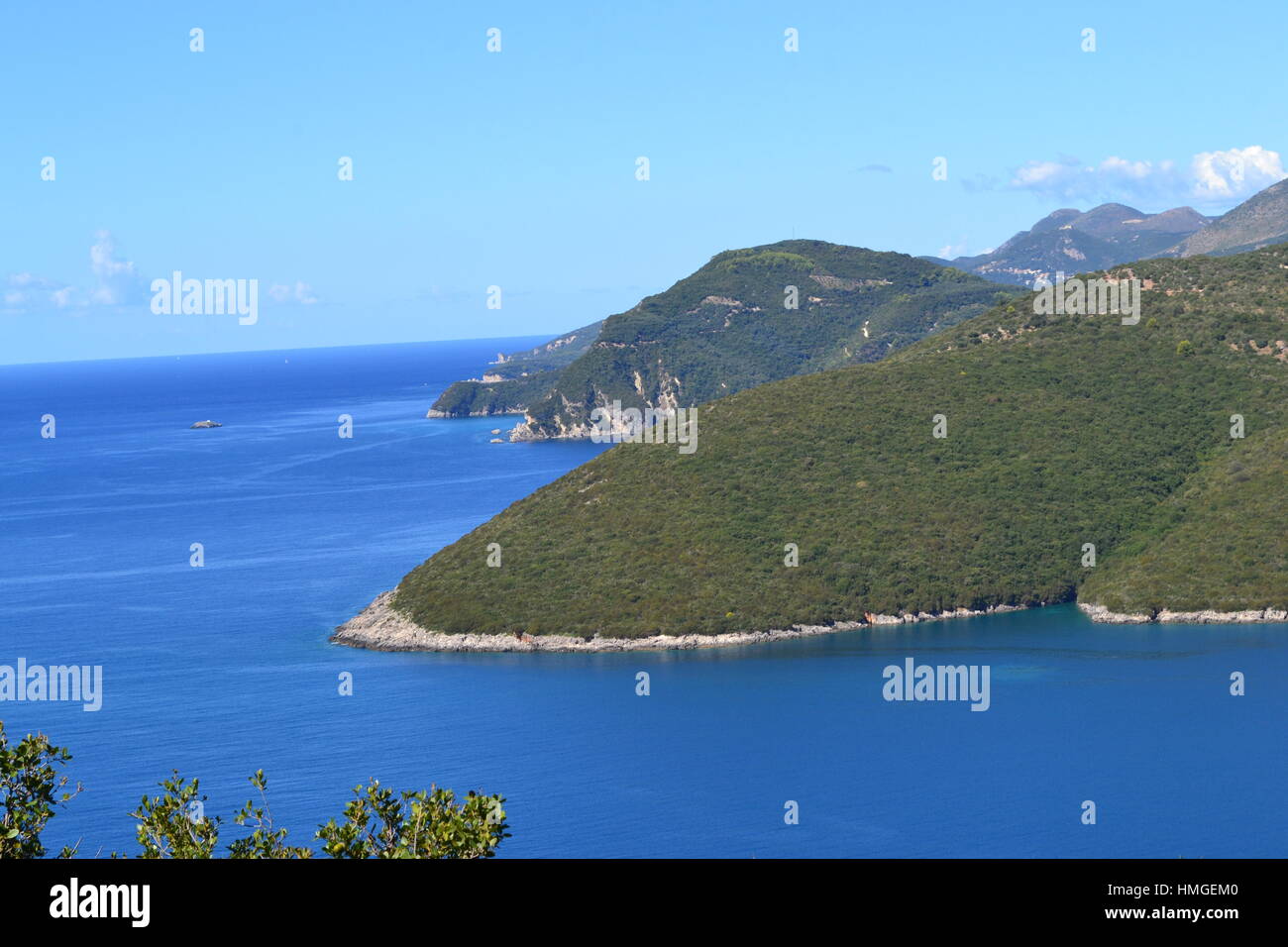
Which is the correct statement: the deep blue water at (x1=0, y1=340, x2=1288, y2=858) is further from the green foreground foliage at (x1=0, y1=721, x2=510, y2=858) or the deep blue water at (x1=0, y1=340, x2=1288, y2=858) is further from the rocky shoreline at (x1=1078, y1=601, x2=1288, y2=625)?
the green foreground foliage at (x1=0, y1=721, x2=510, y2=858)

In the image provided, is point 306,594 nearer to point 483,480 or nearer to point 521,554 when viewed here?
point 521,554

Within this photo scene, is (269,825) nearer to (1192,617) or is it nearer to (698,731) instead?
(698,731)

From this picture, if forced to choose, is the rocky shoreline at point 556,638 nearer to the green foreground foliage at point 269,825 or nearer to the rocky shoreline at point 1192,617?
the rocky shoreline at point 1192,617

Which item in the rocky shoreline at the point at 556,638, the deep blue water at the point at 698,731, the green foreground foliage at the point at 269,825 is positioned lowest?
the deep blue water at the point at 698,731

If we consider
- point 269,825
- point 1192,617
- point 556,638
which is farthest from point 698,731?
point 269,825

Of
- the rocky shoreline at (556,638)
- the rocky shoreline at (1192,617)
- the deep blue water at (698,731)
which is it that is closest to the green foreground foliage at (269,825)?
the deep blue water at (698,731)

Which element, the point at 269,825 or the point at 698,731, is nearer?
the point at 269,825
